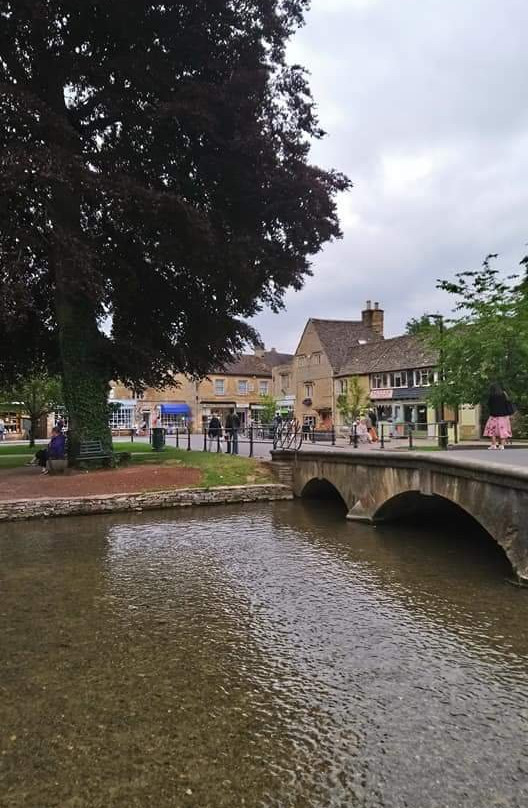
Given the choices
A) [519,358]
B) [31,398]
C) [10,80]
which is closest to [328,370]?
[31,398]

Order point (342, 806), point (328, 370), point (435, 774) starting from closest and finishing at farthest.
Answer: point (342, 806) < point (435, 774) < point (328, 370)

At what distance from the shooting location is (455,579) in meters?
8.52

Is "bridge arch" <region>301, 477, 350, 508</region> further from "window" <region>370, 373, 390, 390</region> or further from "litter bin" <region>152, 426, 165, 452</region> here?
"window" <region>370, 373, 390, 390</region>

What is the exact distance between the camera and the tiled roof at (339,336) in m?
54.9

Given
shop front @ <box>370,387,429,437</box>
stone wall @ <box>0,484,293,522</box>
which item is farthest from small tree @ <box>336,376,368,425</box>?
stone wall @ <box>0,484,293,522</box>

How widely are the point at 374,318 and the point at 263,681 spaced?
56.7 m

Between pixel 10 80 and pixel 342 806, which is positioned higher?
pixel 10 80

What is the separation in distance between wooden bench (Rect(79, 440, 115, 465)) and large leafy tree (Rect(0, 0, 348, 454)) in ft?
1.40

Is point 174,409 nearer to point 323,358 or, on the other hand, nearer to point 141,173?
point 323,358

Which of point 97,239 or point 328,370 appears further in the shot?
point 328,370

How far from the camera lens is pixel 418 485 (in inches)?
445

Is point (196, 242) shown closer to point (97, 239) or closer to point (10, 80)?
point (97, 239)

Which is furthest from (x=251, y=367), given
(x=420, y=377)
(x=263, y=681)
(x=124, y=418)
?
(x=263, y=681)

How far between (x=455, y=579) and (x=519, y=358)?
48.3ft
